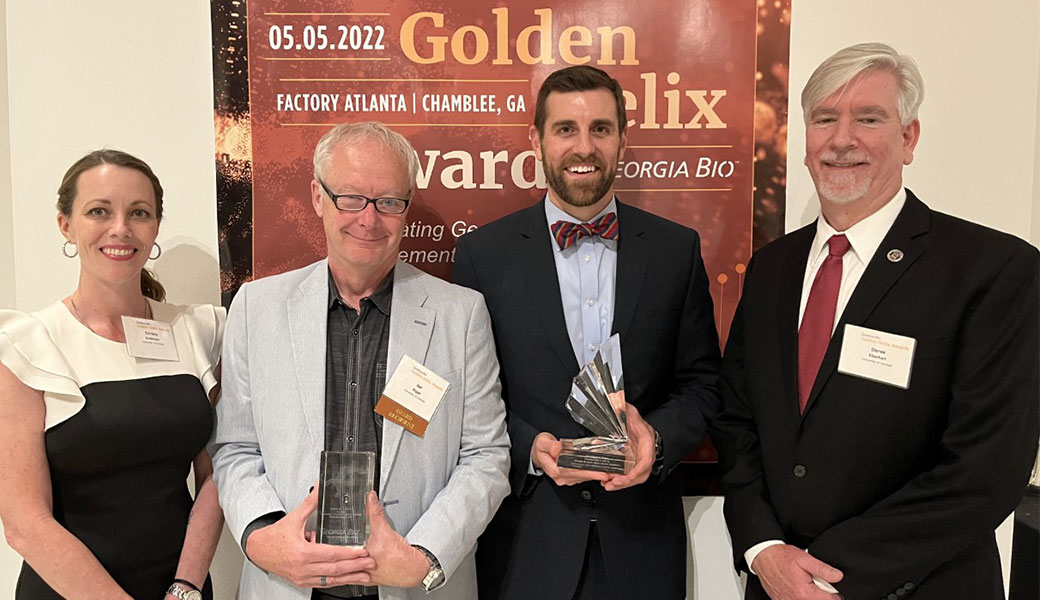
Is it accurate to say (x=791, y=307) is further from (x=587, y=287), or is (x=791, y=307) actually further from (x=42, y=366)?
(x=42, y=366)

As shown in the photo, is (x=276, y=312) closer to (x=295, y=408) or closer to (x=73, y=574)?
(x=295, y=408)

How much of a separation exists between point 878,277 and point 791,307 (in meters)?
0.27

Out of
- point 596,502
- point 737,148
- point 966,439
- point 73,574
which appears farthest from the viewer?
point 737,148

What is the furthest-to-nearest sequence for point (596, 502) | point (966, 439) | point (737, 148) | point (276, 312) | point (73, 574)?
point (737, 148), point (596, 502), point (276, 312), point (73, 574), point (966, 439)

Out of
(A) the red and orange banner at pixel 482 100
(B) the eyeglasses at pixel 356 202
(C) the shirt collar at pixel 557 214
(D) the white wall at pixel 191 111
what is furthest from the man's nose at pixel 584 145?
(D) the white wall at pixel 191 111

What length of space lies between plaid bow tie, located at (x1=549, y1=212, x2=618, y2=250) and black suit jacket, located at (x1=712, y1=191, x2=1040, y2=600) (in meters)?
0.66

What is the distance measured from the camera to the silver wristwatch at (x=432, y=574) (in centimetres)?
205

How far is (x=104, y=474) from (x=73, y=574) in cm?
29

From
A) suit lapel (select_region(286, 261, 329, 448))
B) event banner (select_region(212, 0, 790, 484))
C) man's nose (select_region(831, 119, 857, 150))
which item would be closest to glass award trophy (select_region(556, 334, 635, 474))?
suit lapel (select_region(286, 261, 329, 448))

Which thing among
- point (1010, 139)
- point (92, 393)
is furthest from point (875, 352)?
point (92, 393)

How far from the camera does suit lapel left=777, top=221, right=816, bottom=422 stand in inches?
86.9

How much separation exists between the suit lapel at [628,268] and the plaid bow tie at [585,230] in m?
0.05

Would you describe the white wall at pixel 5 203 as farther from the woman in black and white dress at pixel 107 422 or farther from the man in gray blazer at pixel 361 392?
the man in gray blazer at pixel 361 392

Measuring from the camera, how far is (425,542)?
2.08 metres
